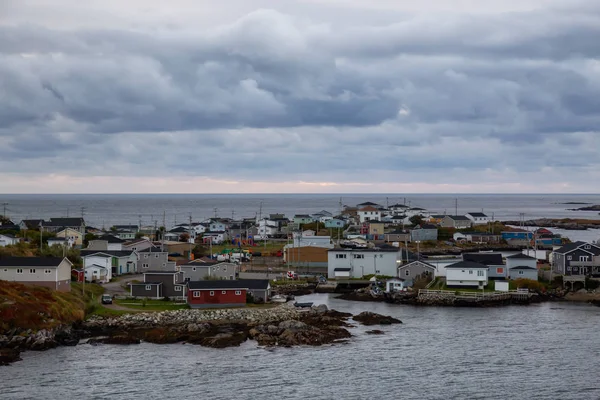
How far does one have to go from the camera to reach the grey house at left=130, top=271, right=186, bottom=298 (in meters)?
48.6

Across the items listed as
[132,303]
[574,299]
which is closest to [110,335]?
[132,303]

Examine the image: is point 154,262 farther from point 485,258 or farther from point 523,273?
point 523,273

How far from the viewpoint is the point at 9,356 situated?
33625 mm

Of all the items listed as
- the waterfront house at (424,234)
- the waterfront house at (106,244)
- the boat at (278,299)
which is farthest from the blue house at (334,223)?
the boat at (278,299)

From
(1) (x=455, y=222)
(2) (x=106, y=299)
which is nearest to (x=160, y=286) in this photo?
(2) (x=106, y=299)

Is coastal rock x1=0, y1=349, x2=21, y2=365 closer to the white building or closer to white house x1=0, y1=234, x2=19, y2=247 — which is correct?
the white building

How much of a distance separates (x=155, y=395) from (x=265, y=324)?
517 inches

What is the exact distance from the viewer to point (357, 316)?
4519 cm

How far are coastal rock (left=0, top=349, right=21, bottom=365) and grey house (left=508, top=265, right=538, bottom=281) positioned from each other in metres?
39.2

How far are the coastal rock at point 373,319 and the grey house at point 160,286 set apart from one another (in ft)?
41.2

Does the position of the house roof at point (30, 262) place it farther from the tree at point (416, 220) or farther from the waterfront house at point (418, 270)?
the tree at point (416, 220)

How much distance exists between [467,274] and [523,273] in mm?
6515

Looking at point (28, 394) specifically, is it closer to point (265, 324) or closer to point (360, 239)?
point (265, 324)

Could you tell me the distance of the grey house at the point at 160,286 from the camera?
160ft
